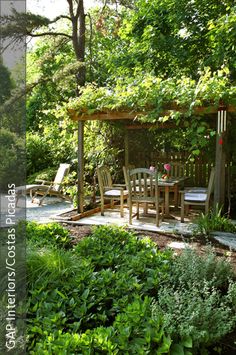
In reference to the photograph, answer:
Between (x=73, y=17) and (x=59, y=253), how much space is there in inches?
412

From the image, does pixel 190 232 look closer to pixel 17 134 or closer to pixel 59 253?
pixel 59 253

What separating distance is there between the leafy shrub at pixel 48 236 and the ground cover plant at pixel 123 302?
0.08 m

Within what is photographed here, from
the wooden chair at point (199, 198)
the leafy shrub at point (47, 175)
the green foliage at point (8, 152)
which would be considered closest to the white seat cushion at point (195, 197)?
the wooden chair at point (199, 198)

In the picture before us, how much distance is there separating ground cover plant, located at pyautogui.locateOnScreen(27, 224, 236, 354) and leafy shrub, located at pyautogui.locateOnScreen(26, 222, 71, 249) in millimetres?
75

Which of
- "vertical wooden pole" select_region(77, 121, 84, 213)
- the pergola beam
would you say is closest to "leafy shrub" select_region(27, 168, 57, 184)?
"vertical wooden pole" select_region(77, 121, 84, 213)

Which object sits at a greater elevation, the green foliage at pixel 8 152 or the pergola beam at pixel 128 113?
the pergola beam at pixel 128 113

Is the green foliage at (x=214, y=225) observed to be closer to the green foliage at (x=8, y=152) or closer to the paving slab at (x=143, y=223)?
the paving slab at (x=143, y=223)

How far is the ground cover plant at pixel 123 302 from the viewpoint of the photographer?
2.01m

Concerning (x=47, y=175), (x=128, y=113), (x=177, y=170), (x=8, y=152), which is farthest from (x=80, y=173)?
(x=8, y=152)

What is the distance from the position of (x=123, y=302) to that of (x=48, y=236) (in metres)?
1.73

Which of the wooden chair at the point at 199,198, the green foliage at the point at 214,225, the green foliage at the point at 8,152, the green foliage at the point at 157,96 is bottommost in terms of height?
the green foliage at the point at 214,225

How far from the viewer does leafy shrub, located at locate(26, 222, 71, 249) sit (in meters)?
3.81

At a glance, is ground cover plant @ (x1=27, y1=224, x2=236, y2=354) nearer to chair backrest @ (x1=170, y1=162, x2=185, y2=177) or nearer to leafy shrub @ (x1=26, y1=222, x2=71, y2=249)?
leafy shrub @ (x1=26, y1=222, x2=71, y2=249)

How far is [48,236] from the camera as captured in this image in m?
4.01
